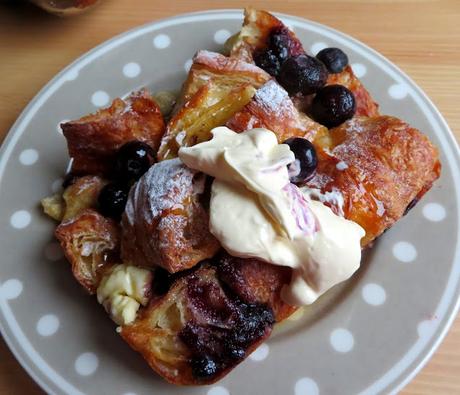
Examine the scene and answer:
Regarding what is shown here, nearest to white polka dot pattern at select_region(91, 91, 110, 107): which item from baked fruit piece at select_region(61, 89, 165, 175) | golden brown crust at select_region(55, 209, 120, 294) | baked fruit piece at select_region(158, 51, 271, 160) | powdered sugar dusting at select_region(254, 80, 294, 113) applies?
baked fruit piece at select_region(61, 89, 165, 175)

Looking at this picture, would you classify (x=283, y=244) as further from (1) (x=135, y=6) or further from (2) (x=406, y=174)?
(1) (x=135, y=6)

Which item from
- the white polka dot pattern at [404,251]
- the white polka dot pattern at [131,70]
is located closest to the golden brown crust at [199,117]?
the white polka dot pattern at [131,70]

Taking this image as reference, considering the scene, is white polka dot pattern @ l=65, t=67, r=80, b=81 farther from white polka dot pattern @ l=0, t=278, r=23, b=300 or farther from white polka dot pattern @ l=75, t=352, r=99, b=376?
white polka dot pattern @ l=75, t=352, r=99, b=376

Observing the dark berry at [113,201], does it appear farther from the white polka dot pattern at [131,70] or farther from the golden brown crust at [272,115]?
the white polka dot pattern at [131,70]

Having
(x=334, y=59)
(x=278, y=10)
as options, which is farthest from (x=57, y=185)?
(x=278, y=10)

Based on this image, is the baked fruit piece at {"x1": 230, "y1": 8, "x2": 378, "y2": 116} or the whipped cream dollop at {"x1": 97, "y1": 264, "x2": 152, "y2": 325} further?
the baked fruit piece at {"x1": 230, "y1": 8, "x2": 378, "y2": 116}
